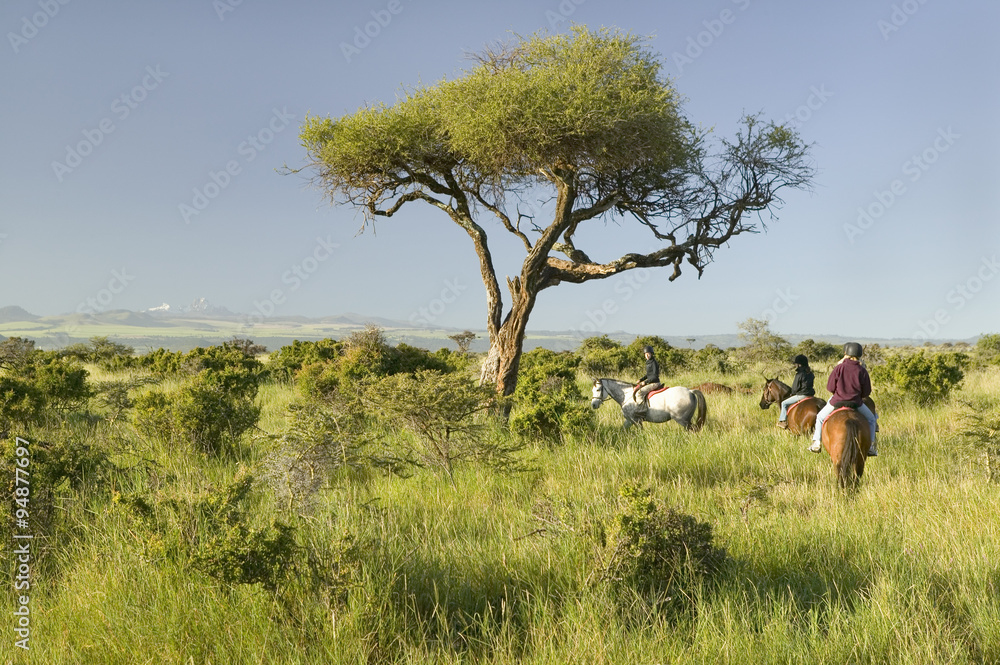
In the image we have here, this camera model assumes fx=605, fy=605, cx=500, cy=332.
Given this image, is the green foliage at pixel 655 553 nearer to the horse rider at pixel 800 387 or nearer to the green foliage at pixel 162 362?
the horse rider at pixel 800 387

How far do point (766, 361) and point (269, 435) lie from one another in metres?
37.8

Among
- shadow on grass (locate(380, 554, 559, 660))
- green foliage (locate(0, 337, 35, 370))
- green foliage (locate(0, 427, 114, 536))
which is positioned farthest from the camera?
green foliage (locate(0, 337, 35, 370))

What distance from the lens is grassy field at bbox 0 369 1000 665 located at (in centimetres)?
338

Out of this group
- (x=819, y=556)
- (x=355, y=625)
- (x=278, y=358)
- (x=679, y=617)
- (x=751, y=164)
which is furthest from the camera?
(x=278, y=358)

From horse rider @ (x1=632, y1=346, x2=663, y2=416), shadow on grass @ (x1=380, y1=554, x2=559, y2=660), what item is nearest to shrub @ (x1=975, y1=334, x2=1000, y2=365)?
horse rider @ (x1=632, y1=346, x2=663, y2=416)

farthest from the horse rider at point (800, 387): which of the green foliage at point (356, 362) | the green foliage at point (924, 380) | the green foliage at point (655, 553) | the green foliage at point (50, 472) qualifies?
the green foliage at point (50, 472)

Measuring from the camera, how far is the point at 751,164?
16969 millimetres

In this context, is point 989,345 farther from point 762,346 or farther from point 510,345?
point 510,345

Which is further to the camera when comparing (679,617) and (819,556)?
(819,556)

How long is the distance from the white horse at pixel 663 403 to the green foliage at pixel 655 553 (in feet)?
26.1

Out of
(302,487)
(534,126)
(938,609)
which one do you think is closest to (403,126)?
(534,126)

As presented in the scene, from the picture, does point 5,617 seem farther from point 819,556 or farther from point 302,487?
point 819,556

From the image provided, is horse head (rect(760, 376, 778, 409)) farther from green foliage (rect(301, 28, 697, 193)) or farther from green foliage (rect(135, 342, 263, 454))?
green foliage (rect(135, 342, 263, 454))

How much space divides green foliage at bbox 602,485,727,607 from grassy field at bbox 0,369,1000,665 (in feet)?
0.32
